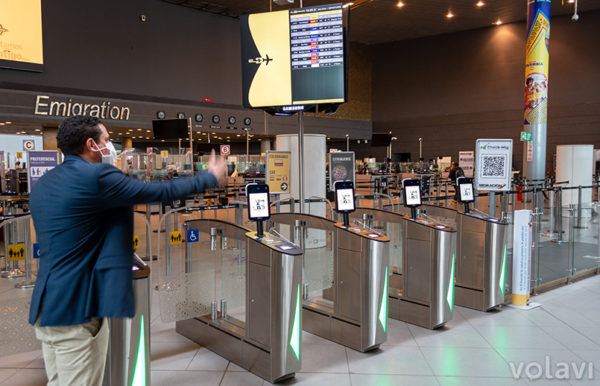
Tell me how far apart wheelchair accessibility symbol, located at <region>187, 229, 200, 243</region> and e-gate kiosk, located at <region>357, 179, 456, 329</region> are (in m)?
1.41

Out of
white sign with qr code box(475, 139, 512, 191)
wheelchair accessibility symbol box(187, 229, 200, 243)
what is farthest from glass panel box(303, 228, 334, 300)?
white sign with qr code box(475, 139, 512, 191)

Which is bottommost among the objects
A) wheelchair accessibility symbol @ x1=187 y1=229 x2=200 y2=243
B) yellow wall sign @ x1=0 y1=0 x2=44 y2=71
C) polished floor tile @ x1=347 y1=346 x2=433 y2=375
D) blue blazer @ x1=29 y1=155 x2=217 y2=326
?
polished floor tile @ x1=347 y1=346 x2=433 y2=375

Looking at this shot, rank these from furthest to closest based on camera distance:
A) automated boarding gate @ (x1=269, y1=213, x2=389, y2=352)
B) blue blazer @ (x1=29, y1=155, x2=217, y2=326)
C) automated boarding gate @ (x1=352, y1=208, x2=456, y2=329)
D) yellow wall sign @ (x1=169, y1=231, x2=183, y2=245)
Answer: yellow wall sign @ (x1=169, y1=231, x2=183, y2=245), automated boarding gate @ (x1=352, y1=208, x2=456, y2=329), automated boarding gate @ (x1=269, y1=213, x2=389, y2=352), blue blazer @ (x1=29, y1=155, x2=217, y2=326)

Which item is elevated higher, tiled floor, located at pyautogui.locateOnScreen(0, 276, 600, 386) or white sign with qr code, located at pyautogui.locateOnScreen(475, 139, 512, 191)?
white sign with qr code, located at pyautogui.locateOnScreen(475, 139, 512, 191)

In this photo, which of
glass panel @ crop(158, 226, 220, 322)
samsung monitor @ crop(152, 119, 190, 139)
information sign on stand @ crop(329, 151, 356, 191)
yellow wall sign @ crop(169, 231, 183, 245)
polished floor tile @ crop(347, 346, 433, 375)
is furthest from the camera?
samsung monitor @ crop(152, 119, 190, 139)

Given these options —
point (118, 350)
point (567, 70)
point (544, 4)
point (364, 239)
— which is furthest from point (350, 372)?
point (567, 70)

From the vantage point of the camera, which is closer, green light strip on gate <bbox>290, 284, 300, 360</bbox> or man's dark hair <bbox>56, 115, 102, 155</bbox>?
man's dark hair <bbox>56, 115, 102, 155</bbox>

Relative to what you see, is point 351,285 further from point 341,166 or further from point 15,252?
point 341,166

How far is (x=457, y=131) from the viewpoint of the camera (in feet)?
67.5

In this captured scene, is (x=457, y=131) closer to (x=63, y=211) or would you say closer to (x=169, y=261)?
(x=169, y=261)

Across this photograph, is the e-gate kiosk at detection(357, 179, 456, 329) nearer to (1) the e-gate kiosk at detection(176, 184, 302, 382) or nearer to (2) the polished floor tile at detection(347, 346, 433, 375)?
(2) the polished floor tile at detection(347, 346, 433, 375)

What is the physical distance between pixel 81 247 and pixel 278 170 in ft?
15.7

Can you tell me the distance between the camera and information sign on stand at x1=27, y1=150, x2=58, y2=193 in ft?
16.5

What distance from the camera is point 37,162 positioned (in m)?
5.08
